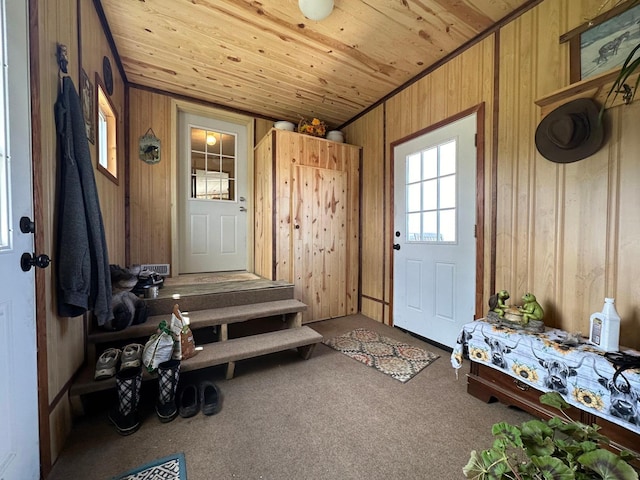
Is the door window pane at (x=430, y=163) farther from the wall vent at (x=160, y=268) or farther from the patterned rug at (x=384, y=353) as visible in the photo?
the wall vent at (x=160, y=268)

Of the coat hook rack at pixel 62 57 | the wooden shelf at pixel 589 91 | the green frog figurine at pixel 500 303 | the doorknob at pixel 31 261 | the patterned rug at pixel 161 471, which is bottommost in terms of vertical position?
the patterned rug at pixel 161 471

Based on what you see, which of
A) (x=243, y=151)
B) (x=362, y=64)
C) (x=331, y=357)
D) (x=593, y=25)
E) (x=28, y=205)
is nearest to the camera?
(x=28, y=205)

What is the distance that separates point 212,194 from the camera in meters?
3.35

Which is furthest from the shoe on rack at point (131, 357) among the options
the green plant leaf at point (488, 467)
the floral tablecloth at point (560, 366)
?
the floral tablecloth at point (560, 366)

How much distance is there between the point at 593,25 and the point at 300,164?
2.39m

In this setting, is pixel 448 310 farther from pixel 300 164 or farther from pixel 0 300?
pixel 0 300

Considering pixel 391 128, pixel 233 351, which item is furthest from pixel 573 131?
pixel 233 351

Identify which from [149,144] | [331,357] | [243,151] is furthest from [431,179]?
[149,144]

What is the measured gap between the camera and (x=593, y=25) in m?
1.51

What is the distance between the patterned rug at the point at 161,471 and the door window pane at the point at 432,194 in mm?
2380

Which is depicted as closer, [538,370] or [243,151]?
[538,370]

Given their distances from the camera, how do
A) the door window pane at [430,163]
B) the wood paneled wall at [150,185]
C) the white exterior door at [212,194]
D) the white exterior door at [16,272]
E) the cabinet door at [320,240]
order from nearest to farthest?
the white exterior door at [16,272], the door window pane at [430,163], the wood paneled wall at [150,185], the cabinet door at [320,240], the white exterior door at [212,194]

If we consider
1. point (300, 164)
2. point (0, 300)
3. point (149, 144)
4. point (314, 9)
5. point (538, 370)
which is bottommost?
point (538, 370)

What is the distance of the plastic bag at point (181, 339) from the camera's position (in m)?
1.67
